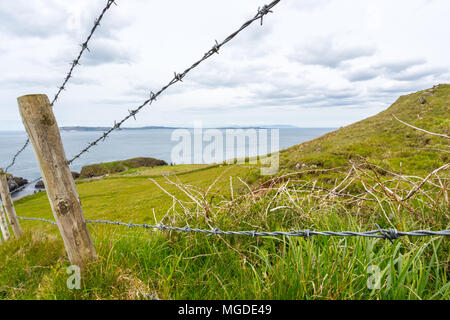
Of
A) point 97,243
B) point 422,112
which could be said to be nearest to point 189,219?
point 97,243

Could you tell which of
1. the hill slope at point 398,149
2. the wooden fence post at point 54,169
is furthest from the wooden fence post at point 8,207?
the hill slope at point 398,149

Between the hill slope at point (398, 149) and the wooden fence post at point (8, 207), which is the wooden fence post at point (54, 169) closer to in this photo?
the wooden fence post at point (8, 207)

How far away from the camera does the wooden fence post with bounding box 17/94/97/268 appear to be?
7.77 ft

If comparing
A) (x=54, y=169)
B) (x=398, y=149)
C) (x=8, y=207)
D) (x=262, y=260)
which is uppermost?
(x=398, y=149)

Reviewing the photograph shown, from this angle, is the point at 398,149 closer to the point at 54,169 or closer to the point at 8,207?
the point at 54,169

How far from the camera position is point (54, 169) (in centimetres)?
239

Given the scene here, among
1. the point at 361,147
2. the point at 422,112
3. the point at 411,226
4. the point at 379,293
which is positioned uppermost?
the point at 422,112

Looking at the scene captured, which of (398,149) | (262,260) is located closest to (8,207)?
(262,260)

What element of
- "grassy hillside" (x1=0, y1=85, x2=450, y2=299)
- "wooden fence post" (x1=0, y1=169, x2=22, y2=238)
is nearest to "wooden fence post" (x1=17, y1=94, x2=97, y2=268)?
"grassy hillside" (x1=0, y1=85, x2=450, y2=299)

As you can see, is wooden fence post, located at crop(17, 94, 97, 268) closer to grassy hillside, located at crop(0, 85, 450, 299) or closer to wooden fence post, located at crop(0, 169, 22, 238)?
grassy hillside, located at crop(0, 85, 450, 299)

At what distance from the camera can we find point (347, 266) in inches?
79.3

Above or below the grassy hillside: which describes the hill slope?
above
